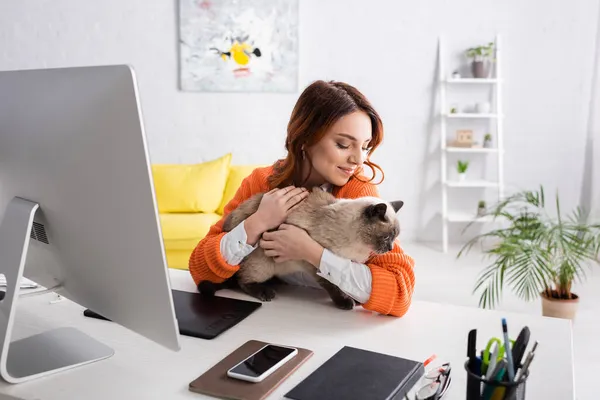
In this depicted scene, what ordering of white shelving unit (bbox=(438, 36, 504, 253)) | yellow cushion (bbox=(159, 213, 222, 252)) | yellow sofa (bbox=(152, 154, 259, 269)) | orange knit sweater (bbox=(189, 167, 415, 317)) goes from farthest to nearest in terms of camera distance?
white shelving unit (bbox=(438, 36, 504, 253)) < yellow sofa (bbox=(152, 154, 259, 269)) < yellow cushion (bbox=(159, 213, 222, 252)) < orange knit sweater (bbox=(189, 167, 415, 317))

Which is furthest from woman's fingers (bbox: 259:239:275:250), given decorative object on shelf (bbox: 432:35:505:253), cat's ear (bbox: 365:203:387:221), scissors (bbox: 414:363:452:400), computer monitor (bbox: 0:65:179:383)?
decorative object on shelf (bbox: 432:35:505:253)

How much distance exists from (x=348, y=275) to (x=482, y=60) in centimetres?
358

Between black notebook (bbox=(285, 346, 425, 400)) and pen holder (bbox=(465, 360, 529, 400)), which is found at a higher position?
pen holder (bbox=(465, 360, 529, 400))

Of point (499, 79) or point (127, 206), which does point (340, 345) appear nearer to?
point (127, 206)

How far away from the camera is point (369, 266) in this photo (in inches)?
51.1

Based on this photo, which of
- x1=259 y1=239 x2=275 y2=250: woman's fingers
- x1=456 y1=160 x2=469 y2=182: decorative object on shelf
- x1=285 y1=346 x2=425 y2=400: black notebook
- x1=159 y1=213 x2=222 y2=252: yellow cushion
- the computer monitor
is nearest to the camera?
the computer monitor

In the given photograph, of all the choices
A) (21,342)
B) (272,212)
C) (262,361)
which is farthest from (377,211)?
(21,342)

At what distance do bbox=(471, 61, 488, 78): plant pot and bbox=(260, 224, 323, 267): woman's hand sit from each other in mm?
3516

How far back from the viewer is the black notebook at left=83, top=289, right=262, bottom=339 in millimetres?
1106

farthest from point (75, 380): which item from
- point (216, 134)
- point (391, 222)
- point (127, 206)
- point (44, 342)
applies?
point (216, 134)

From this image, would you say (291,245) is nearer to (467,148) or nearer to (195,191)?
(195,191)

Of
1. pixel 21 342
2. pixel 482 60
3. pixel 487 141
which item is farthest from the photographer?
pixel 487 141

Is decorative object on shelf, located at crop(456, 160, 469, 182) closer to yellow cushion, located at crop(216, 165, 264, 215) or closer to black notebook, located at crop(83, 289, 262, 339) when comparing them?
yellow cushion, located at crop(216, 165, 264, 215)

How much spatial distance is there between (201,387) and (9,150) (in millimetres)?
502
